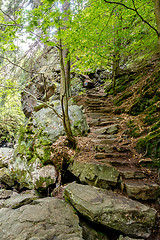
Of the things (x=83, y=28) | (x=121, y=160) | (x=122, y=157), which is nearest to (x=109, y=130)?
(x=122, y=157)

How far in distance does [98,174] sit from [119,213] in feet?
3.55

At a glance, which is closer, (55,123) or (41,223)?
(41,223)

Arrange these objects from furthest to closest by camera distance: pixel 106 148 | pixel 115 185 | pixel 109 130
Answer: pixel 109 130 → pixel 106 148 → pixel 115 185

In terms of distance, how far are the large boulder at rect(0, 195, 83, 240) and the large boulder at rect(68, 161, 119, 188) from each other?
2.78 feet

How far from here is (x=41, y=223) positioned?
7.64ft

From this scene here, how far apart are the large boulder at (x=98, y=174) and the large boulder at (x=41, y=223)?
2.78ft

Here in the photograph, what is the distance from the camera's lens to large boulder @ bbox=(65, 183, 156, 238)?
2.23 metres

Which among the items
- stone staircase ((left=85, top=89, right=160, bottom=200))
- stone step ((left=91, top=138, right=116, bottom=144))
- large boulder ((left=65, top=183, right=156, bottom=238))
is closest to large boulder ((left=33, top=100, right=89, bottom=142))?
stone staircase ((left=85, top=89, right=160, bottom=200))

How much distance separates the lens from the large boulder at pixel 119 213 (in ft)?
7.32

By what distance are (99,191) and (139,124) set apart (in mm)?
2891

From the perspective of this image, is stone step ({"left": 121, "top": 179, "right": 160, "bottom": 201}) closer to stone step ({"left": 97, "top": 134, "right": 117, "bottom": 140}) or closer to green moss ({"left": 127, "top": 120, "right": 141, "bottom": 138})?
green moss ({"left": 127, "top": 120, "right": 141, "bottom": 138})

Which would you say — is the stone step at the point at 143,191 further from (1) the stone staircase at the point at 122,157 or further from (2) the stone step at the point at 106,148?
(2) the stone step at the point at 106,148

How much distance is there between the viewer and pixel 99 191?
3027 mm

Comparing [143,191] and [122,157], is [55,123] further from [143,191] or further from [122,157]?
[143,191]
